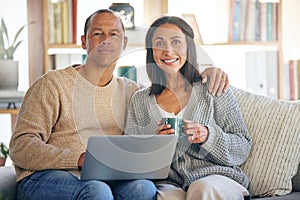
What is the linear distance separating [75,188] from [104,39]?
1.89ft

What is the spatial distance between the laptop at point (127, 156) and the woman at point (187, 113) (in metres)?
0.09

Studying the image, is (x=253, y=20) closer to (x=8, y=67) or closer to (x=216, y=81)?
(x=216, y=81)

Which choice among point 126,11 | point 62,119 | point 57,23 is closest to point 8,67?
point 57,23

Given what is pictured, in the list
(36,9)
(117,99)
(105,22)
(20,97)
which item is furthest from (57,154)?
(36,9)

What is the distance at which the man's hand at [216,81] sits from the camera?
2.20 metres

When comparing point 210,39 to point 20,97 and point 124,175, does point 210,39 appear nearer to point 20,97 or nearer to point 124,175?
point 20,97

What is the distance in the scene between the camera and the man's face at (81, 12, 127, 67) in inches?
87.0

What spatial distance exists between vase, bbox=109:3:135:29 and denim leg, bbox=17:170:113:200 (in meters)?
1.22

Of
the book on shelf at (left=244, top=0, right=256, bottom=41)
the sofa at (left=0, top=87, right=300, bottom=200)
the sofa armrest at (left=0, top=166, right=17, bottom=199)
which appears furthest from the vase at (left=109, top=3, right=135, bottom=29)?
the sofa armrest at (left=0, top=166, right=17, bottom=199)

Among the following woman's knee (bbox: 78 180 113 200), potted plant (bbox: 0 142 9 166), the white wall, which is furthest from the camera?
the white wall

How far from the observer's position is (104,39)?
2.21 metres

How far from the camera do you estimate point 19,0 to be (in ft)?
10.8

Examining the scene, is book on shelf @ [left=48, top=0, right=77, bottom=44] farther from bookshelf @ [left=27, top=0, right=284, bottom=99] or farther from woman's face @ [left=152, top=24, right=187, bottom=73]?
woman's face @ [left=152, top=24, right=187, bottom=73]

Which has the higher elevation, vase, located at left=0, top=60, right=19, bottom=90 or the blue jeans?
vase, located at left=0, top=60, right=19, bottom=90
